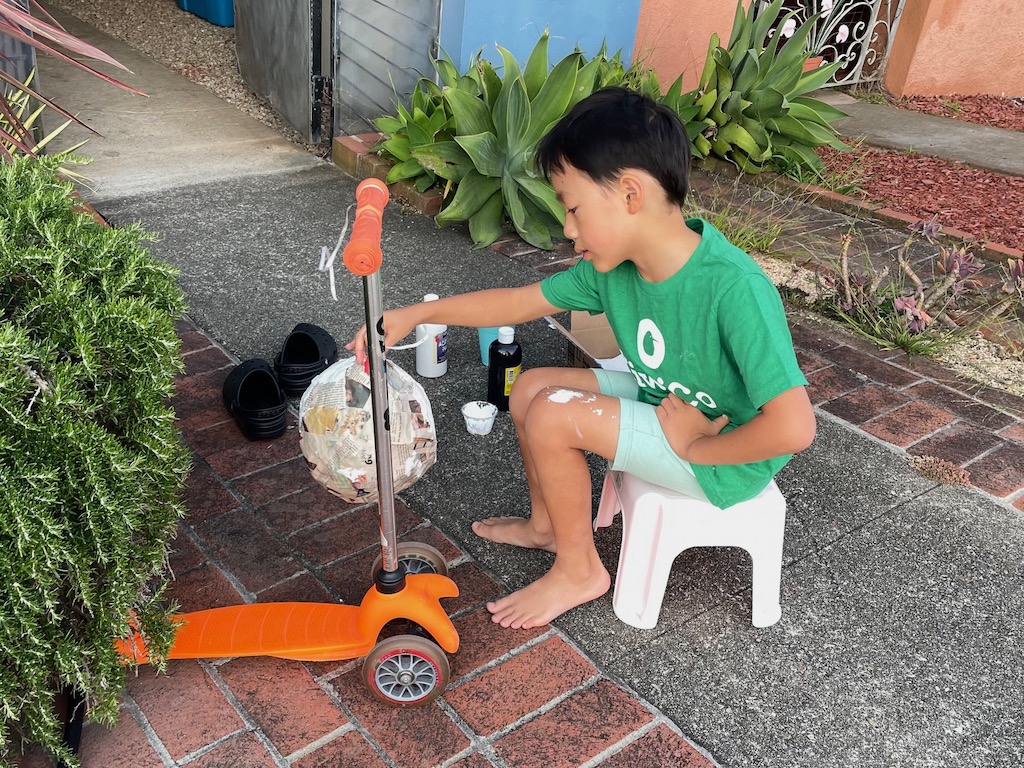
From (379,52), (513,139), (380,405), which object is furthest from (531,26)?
(380,405)

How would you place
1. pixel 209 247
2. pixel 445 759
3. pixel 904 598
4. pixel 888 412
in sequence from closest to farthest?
pixel 445 759 < pixel 904 598 < pixel 888 412 < pixel 209 247

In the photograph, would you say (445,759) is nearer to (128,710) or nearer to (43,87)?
(128,710)

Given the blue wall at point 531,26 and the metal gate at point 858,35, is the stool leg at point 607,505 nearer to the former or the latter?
the blue wall at point 531,26

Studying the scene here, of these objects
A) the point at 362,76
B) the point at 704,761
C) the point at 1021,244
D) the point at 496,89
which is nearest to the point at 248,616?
the point at 704,761

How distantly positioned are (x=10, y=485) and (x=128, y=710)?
698mm

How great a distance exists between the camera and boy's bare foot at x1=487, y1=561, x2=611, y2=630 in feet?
7.29

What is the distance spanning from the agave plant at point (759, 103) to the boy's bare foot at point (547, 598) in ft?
12.0

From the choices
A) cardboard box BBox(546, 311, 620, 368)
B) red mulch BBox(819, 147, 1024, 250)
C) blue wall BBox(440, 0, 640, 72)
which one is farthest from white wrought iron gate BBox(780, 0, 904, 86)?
cardboard box BBox(546, 311, 620, 368)

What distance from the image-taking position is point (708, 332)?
1.97 m

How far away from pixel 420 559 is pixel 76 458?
3.01ft

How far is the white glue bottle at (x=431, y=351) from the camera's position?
3162mm

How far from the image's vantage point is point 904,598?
2408 millimetres

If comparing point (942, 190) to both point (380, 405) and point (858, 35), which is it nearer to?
point (858, 35)

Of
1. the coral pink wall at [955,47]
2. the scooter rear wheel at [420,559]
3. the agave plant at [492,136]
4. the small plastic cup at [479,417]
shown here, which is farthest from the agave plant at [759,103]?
the scooter rear wheel at [420,559]
